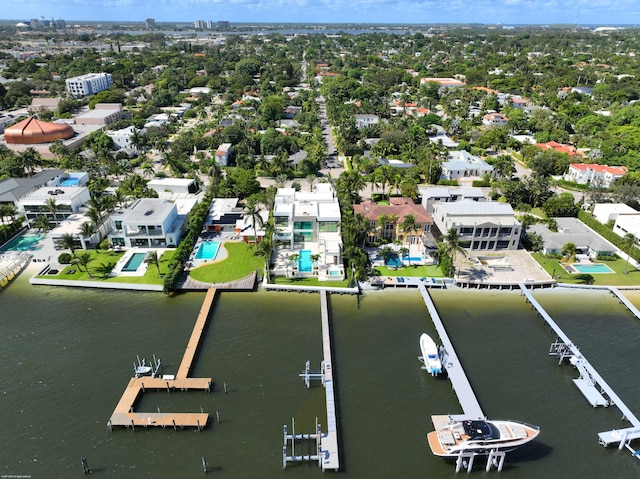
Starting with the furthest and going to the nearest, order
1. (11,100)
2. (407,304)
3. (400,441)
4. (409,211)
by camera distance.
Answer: (11,100) → (409,211) → (407,304) → (400,441)

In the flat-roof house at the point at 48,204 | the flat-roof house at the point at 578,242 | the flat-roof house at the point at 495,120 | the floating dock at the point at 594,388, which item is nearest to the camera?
the floating dock at the point at 594,388

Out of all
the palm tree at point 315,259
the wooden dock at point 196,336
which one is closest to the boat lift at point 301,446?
the wooden dock at point 196,336

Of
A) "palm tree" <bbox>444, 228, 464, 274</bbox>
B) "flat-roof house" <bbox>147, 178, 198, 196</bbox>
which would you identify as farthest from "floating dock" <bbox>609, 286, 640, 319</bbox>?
"flat-roof house" <bbox>147, 178, 198, 196</bbox>

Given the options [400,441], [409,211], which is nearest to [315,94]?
[409,211]

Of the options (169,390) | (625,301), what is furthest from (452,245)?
(169,390)

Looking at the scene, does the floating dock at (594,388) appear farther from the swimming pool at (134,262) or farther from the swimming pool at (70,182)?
the swimming pool at (70,182)

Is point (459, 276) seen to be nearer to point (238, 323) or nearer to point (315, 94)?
point (238, 323)
